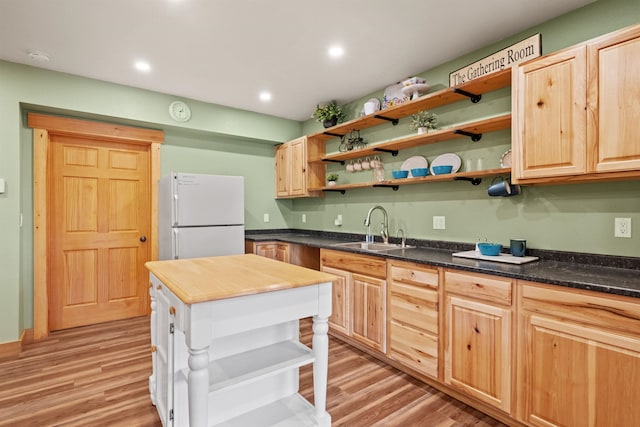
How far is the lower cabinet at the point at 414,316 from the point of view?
7.30 feet

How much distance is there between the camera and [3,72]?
283cm

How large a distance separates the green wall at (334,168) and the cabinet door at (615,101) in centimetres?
37

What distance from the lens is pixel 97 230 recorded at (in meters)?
3.57

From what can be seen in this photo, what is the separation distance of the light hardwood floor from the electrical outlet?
1339 mm

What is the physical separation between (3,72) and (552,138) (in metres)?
4.33

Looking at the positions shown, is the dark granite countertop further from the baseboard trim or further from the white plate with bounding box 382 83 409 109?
the baseboard trim

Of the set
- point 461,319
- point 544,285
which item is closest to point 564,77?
point 544,285

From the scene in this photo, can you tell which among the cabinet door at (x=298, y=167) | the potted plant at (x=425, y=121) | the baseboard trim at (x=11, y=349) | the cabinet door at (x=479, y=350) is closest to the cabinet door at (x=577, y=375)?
the cabinet door at (x=479, y=350)

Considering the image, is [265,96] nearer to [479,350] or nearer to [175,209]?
[175,209]

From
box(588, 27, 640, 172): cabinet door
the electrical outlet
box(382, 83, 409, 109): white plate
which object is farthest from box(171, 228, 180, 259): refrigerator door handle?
the electrical outlet

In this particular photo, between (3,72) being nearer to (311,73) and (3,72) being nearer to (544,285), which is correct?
(311,73)

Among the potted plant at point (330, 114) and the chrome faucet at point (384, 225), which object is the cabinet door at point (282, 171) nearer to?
the potted plant at point (330, 114)

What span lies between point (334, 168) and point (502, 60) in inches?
85.0

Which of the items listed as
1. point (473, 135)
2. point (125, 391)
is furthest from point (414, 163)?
point (125, 391)
